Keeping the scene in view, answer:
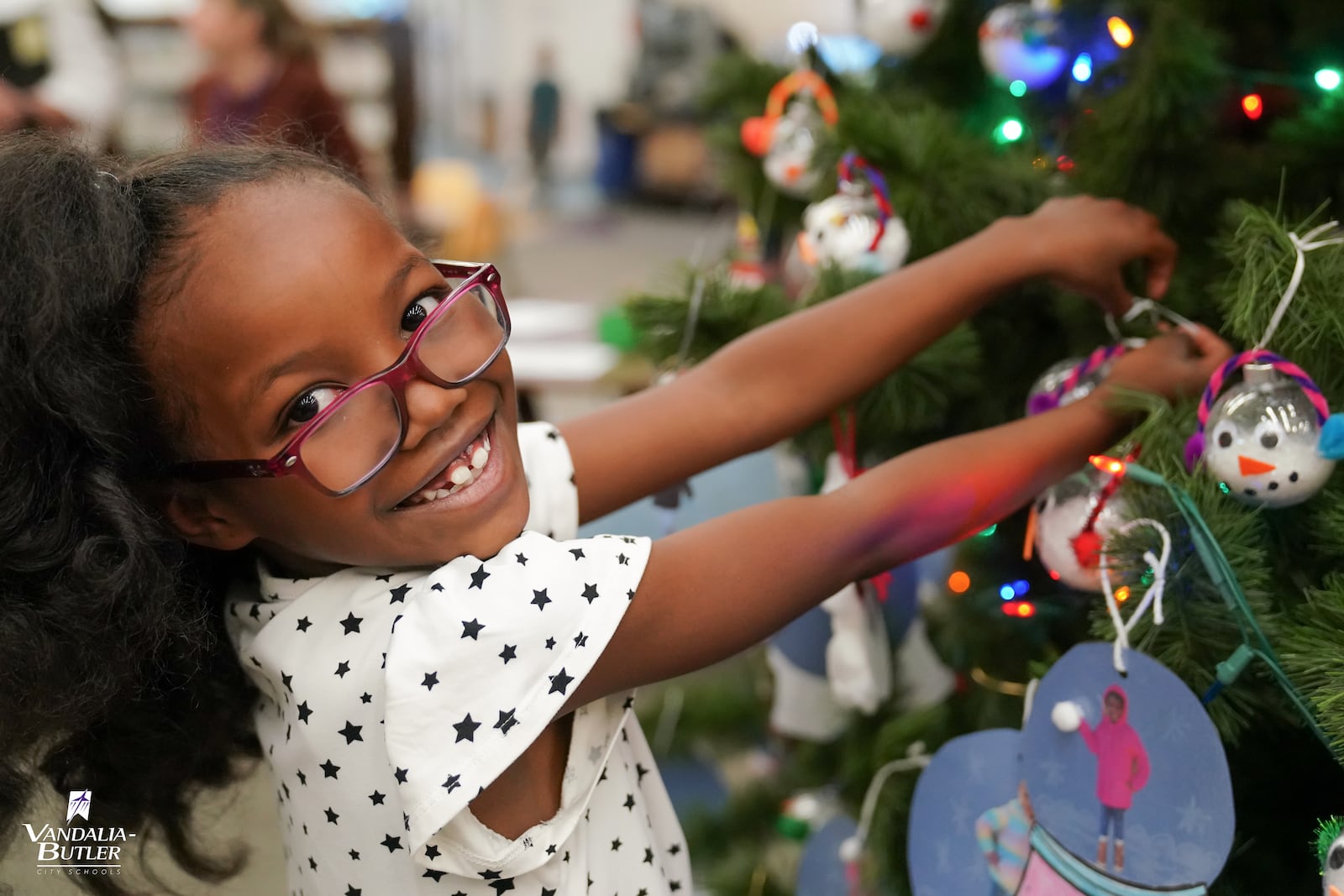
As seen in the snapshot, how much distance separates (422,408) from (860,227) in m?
0.44

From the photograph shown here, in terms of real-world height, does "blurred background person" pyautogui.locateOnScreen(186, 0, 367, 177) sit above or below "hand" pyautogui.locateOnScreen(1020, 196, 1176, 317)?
below

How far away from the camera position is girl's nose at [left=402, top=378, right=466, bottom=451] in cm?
65

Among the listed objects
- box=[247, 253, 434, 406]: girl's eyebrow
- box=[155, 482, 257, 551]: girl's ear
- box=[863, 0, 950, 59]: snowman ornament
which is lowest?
box=[155, 482, 257, 551]: girl's ear

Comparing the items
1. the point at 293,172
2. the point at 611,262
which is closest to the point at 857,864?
the point at 293,172

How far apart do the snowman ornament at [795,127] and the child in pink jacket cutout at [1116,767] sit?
569 millimetres

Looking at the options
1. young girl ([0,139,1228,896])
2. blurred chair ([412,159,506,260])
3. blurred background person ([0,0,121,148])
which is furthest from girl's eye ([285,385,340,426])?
blurred chair ([412,159,506,260])

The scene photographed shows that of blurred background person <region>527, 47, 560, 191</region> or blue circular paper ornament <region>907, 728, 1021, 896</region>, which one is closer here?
blue circular paper ornament <region>907, 728, 1021, 896</region>

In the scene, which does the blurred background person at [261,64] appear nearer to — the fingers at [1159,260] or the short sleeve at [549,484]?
the short sleeve at [549,484]

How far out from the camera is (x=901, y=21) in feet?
3.48

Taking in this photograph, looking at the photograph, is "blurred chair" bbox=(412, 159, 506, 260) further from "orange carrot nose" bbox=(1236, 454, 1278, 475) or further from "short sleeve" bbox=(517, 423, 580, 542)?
"orange carrot nose" bbox=(1236, 454, 1278, 475)

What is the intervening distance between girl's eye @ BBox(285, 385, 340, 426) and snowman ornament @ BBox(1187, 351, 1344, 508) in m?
0.48

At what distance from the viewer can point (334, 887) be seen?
2.40 ft

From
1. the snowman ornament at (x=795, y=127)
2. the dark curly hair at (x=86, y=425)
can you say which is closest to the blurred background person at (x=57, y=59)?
the snowman ornament at (x=795, y=127)

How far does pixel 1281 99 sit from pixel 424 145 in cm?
663
